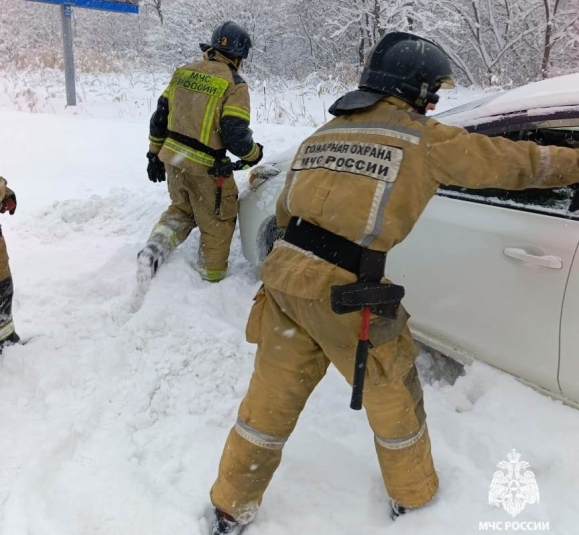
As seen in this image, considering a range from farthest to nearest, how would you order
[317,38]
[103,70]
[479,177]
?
[317,38] → [103,70] → [479,177]

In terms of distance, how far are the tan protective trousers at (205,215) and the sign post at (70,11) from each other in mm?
5619

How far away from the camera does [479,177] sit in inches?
71.4

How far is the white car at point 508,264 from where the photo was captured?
228 centimetres

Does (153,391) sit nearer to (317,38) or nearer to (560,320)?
(560,320)

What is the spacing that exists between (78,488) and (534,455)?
2020 millimetres

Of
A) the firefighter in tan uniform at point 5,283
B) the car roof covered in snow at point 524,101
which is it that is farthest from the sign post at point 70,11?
the car roof covered in snow at point 524,101

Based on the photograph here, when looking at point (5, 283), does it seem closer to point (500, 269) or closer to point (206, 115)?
point (206, 115)

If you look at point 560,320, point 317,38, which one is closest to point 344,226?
point 560,320

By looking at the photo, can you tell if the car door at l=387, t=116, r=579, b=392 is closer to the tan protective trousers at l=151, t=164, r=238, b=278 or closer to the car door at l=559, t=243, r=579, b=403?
the car door at l=559, t=243, r=579, b=403

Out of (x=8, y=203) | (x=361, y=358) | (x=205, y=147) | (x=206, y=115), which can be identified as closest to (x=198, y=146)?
(x=205, y=147)

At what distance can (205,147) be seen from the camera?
3982 mm

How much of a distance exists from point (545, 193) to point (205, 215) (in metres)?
Answer: 2.53

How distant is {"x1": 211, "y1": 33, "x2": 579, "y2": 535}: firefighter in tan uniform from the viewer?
182 centimetres

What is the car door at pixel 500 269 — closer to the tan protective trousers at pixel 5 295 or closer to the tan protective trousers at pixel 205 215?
the tan protective trousers at pixel 205 215
